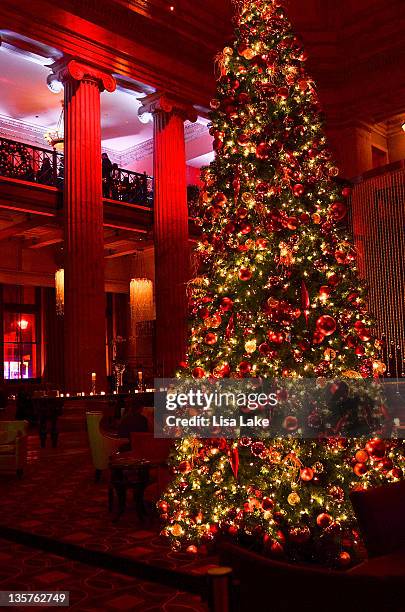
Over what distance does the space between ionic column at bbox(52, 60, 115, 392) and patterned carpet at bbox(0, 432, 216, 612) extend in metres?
3.18

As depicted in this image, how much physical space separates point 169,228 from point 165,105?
2567 mm

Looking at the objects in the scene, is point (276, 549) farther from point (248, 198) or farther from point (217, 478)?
point (248, 198)

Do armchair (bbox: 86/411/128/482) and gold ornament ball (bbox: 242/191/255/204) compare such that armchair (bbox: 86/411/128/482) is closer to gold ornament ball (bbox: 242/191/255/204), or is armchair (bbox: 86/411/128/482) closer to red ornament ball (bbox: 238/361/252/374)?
red ornament ball (bbox: 238/361/252/374)

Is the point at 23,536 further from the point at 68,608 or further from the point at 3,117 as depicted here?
the point at 3,117

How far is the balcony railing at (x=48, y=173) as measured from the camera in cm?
1263

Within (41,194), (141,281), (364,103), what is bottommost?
(141,281)

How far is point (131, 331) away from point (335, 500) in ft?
48.6

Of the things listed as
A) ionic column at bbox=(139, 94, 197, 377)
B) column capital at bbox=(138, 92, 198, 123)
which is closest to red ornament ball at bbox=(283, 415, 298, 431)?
ionic column at bbox=(139, 94, 197, 377)

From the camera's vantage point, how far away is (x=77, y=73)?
36.3 feet

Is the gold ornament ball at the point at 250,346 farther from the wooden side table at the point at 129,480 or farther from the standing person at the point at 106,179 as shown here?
the standing person at the point at 106,179

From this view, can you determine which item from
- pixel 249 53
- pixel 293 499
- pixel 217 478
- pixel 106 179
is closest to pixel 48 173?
pixel 106 179

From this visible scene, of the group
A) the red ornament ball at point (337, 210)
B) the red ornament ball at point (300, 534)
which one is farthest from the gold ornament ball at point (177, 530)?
the red ornament ball at point (337, 210)

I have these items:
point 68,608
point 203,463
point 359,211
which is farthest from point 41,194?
point 68,608

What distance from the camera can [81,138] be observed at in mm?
11086
